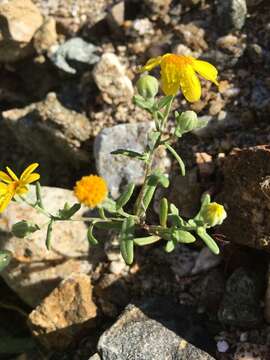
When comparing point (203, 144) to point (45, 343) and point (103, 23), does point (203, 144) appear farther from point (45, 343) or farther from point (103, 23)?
point (45, 343)

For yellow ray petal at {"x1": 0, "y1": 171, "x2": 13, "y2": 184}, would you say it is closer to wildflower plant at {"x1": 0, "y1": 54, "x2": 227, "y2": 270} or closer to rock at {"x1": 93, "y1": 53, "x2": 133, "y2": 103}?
wildflower plant at {"x1": 0, "y1": 54, "x2": 227, "y2": 270}

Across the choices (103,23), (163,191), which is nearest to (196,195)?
(163,191)

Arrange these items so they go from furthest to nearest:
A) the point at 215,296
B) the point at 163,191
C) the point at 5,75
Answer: the point at 5,75
the point at 163,191
the point at 215,296

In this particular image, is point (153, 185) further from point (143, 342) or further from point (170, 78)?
point (143, 342)

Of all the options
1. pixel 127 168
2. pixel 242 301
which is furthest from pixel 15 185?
pixel 242 301

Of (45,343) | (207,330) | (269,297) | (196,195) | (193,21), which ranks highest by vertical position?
(193,21)

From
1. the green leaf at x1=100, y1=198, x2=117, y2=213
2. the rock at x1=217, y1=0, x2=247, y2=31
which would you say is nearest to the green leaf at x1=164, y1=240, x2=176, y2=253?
the green leaf at x1=100, y1=198, x2=117, y2=213
